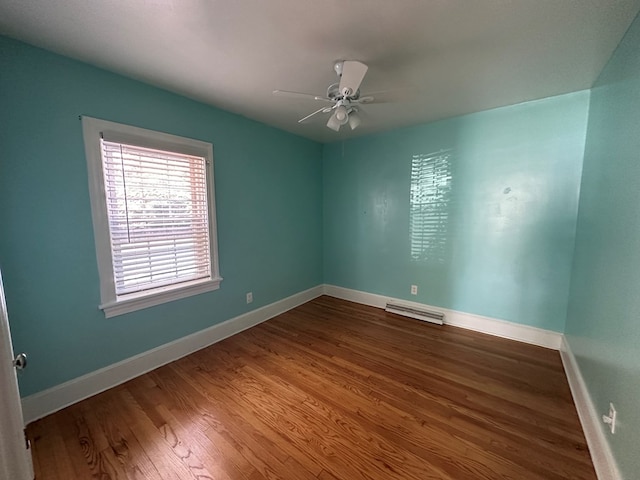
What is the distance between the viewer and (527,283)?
2453 millimetres

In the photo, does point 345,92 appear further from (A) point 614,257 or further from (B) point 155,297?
(B) point 155,297

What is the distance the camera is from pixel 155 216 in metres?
2.05

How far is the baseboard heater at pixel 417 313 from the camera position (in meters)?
2.94

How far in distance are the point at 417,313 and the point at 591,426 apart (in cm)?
171

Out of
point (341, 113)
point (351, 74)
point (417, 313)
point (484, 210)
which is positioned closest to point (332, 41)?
point (351, 74)

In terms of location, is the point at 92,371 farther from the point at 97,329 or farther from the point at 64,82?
the point at 64,82

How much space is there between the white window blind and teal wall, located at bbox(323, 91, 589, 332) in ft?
6.94

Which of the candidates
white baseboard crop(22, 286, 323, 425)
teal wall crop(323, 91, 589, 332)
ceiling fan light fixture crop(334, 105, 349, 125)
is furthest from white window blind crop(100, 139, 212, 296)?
teal wall crop(323, 91, 589, 332)

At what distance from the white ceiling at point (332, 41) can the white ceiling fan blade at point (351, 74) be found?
124 mm

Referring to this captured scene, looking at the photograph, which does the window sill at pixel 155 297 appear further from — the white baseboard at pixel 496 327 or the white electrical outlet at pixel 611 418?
the white electrical outlet at pixel 611 418

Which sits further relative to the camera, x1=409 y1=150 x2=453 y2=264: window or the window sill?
x1=409 y1=150 x2=453 y2=264: window

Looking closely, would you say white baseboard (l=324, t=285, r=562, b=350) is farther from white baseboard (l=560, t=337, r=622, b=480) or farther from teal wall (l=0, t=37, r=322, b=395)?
teal wall (l=0, t=37, r=322, b=395)

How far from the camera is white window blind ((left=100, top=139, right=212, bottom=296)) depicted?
1.85 m

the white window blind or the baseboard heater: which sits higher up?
the white window blind
